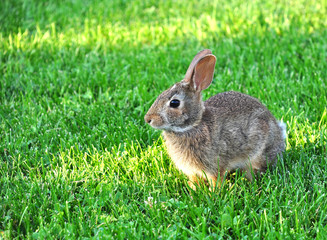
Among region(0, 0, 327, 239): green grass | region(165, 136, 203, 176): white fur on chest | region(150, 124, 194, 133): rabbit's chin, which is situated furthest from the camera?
region(165, 136, 203, 176): white fur on chest

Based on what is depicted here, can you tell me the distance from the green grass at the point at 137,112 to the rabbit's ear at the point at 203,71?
77 cm

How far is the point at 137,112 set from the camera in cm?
496

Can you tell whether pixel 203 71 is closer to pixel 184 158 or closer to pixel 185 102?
pixel 185 102

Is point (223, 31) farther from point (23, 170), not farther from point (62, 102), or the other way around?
point (23, 170)

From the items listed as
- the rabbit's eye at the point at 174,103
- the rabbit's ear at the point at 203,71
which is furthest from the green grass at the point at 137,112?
the rabbit's ear at the point at 203,71

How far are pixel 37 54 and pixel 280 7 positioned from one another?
12.7 feet

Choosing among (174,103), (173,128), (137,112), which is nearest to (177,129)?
(173,128)

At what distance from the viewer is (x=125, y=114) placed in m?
4.95

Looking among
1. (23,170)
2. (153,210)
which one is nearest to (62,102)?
(23,170)

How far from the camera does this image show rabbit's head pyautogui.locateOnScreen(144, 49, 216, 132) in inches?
141

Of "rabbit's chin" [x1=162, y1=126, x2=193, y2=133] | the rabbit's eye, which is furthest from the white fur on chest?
the rabbit's eye

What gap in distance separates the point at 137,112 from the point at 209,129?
138 cm

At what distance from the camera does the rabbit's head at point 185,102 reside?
141 inches

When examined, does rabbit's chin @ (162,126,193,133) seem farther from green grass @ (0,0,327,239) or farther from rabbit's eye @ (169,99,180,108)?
green grass @ (0,0,327,239)
